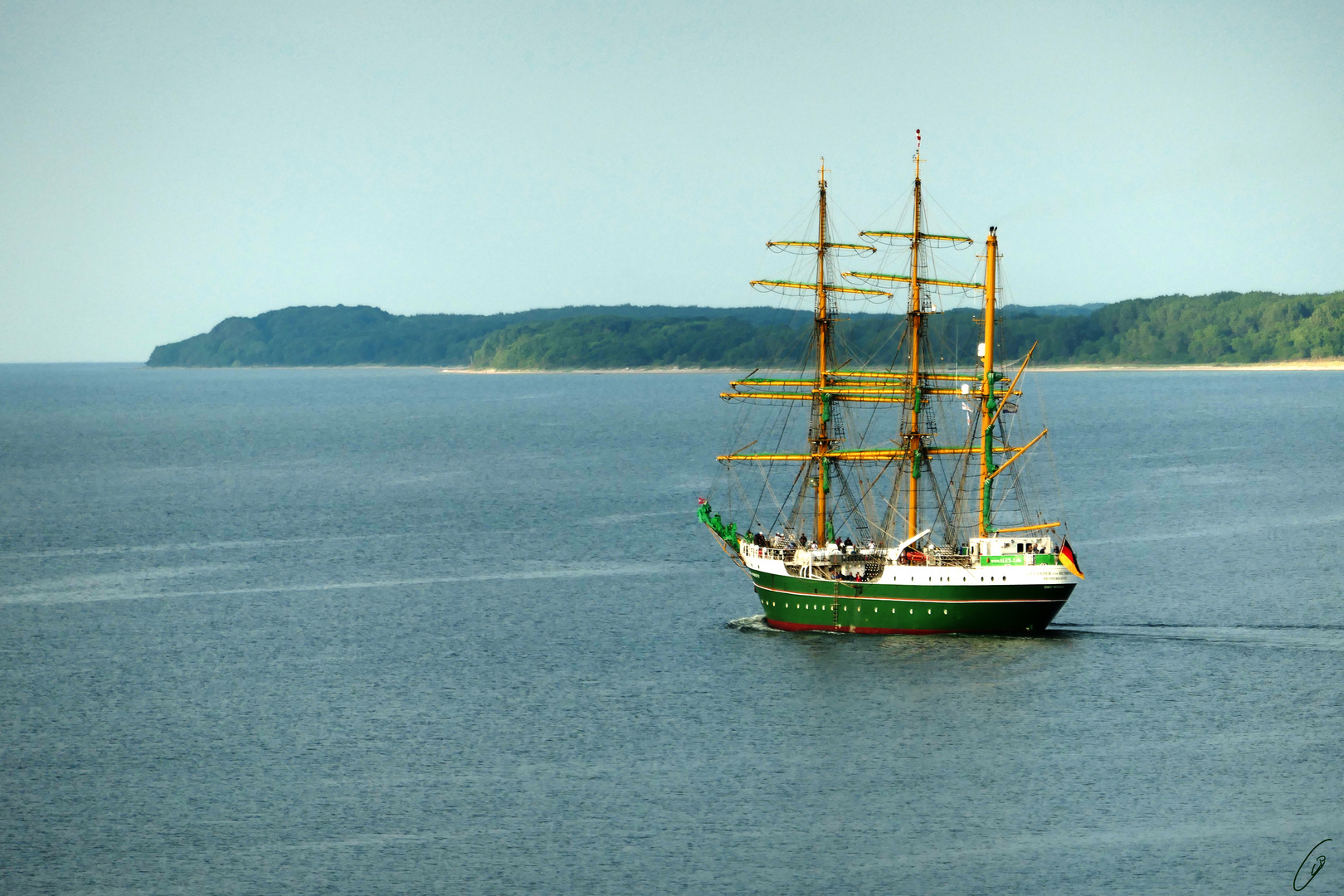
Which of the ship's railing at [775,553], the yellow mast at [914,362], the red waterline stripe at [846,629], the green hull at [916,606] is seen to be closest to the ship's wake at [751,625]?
the red waterline stripe at [846,629]

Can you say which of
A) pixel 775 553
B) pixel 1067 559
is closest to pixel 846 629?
pixel 775 553

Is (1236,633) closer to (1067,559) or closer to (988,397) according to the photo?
(1067,559)

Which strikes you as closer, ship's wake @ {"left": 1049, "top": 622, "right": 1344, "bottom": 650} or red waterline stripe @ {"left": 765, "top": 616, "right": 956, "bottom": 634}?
ship's wake @ {"left": 1049, "top": 622, "right": 1344, "bottom": 650}

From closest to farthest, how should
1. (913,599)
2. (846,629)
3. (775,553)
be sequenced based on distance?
1. (913,599)
2. (846,629)
3. (775,553)

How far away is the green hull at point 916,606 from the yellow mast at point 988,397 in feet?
18.3

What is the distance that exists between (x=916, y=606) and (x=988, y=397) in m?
15.4

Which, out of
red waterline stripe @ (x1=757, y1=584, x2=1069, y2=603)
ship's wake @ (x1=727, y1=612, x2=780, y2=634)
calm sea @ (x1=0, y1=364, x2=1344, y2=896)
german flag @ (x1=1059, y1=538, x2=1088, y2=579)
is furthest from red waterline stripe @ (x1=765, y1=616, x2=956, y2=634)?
german flag @ (x1=1059, y1=538, x2=1088, y2=579)

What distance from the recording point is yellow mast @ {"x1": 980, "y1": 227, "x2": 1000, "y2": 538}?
9669cm

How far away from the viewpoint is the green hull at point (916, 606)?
91.2 meters

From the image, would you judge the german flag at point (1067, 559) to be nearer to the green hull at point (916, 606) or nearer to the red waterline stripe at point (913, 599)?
the green hull at point (916, 606)

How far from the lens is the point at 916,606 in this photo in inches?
3647

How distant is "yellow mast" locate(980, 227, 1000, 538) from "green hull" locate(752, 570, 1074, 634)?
5579 mm

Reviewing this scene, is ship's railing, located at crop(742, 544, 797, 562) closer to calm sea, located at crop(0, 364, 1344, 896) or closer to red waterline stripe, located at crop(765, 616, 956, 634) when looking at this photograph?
red waterline stripe, located at crop(765, 616, 956, 634)

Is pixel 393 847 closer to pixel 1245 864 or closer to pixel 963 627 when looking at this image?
pixel 1245 864
